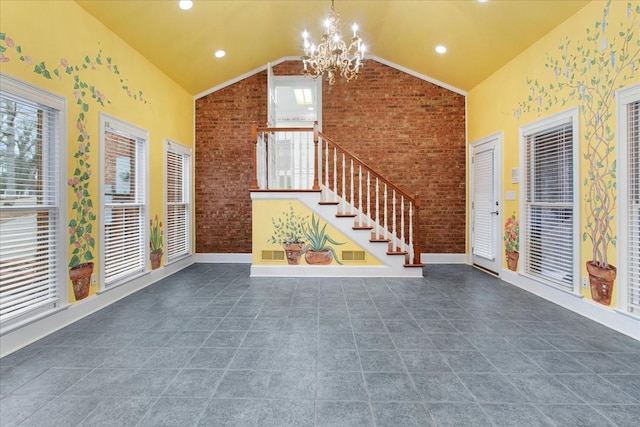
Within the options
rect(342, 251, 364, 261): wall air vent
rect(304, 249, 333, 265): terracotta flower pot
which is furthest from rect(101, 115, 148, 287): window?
rect(342, 251, 364, 261): wall air vent

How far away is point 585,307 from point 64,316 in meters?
5.32

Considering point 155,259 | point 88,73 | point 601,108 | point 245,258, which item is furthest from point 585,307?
point 88,73

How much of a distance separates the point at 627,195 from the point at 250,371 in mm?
3616

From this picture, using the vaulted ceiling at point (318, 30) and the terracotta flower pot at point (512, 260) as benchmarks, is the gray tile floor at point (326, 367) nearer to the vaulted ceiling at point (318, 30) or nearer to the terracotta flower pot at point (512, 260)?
the terracotta flower pot at point (512, 260)

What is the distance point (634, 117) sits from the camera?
2.73 meters

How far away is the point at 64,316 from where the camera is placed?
296 cm

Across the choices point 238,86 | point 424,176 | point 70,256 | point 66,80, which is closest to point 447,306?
point 424,176

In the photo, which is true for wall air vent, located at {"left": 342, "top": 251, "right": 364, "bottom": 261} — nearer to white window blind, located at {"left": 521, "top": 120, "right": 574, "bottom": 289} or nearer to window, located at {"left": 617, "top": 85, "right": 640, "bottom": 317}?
white window blind, located at {"left": 521, "top": 120, "right": 574, "bottom": 289}

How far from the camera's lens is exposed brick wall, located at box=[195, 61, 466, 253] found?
5914 millimetres

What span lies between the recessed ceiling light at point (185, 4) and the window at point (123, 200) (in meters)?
1.63

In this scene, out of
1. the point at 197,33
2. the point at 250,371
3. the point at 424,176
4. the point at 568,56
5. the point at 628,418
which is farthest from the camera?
the point at 424,176

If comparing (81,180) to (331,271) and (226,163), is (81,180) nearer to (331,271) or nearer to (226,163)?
(226,163)

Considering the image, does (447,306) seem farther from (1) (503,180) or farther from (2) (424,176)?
(2) (424,176)

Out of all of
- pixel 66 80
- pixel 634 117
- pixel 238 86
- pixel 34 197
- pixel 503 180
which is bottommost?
pixel 34 197
